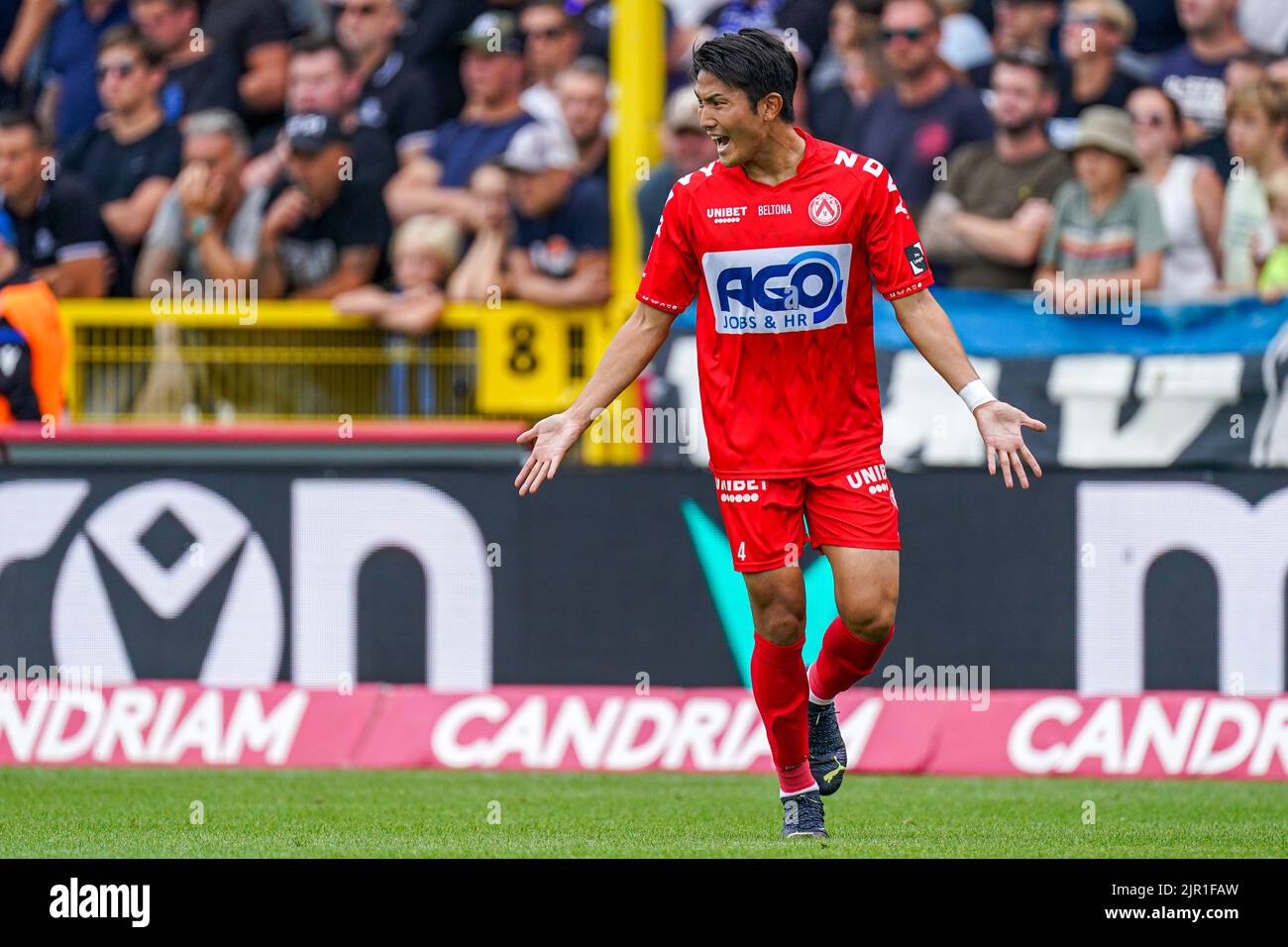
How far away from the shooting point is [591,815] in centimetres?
851

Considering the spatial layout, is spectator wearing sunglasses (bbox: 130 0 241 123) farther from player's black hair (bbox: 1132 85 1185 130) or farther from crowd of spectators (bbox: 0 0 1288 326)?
player's black hair (bbox: 1132 85 1185 130)

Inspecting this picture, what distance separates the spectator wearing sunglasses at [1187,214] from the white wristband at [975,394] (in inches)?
226

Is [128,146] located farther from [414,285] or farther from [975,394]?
[975,394]

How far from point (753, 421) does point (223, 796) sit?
3.16 meters

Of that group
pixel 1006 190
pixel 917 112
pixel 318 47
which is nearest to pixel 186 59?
pixel 318 47

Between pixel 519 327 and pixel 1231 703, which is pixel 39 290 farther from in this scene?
pixel 1231 703

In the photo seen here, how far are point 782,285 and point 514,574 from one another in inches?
167

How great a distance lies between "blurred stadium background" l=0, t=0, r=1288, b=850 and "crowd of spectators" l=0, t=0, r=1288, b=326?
0.09 ft

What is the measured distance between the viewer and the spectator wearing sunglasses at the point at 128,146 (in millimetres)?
14383

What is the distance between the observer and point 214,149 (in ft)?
46.4

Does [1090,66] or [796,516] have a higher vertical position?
[1090,66]

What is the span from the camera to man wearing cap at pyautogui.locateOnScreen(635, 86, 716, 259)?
12766 millimetres

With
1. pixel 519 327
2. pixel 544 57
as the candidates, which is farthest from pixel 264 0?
pixel 519 327

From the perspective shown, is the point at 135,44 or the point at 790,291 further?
the point at 135,44
